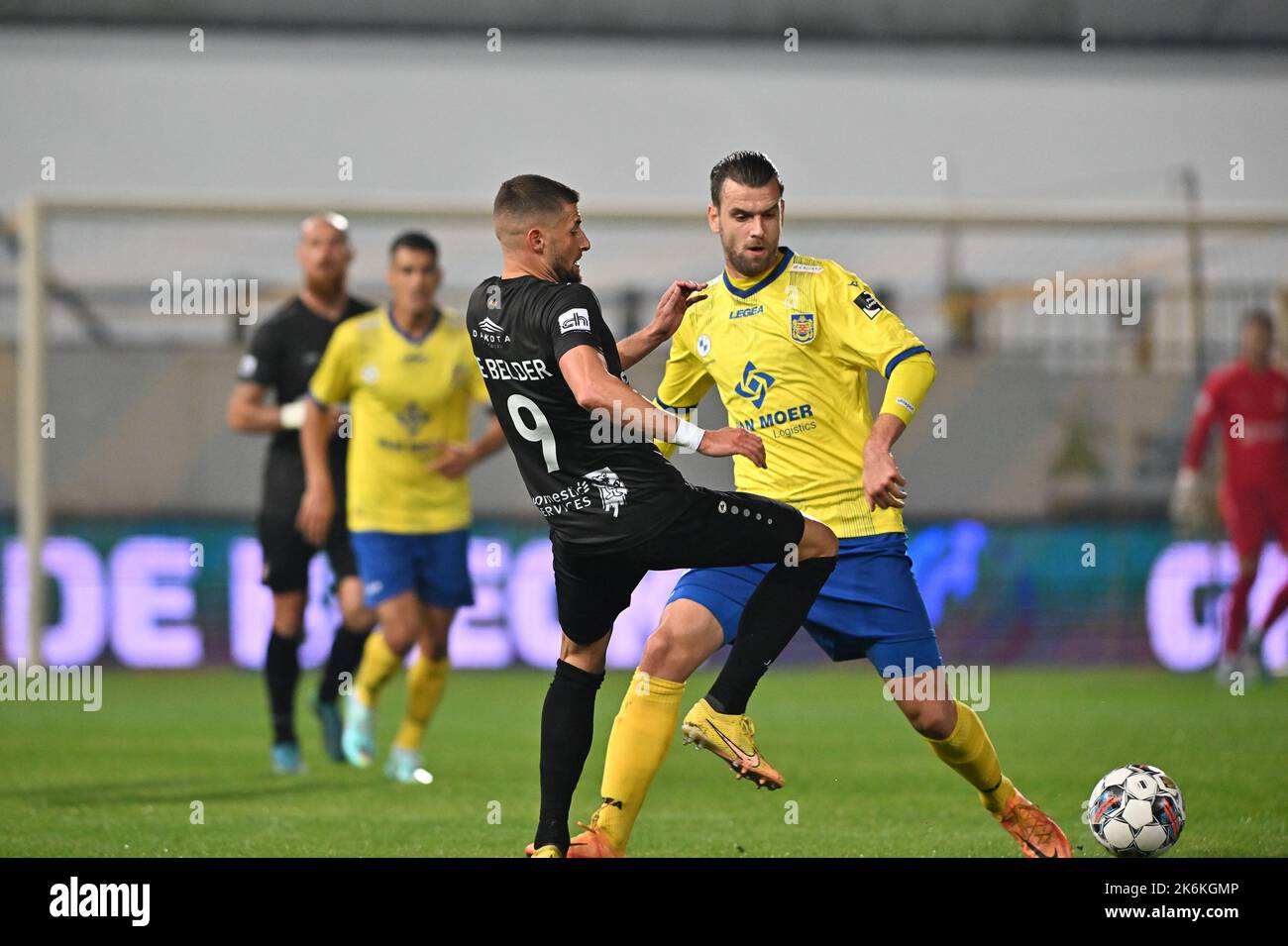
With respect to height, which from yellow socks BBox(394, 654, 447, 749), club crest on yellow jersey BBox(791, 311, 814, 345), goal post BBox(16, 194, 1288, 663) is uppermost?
goal post BBox(16, 194, 1288, 663)

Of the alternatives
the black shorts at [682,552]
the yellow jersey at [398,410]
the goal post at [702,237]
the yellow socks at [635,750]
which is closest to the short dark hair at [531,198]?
the black shorts at [682,552]

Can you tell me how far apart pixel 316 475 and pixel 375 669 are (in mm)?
945

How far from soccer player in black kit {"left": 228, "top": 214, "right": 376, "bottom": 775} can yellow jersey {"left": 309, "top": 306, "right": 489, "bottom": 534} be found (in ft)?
0.84

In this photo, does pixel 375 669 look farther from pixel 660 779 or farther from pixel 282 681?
pixel 660 779

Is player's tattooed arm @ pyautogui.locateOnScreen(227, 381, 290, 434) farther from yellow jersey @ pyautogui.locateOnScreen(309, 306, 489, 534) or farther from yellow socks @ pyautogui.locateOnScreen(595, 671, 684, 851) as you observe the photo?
yellow socks @ pyautogui.locateOnScreen(595, 671, 684, 851)

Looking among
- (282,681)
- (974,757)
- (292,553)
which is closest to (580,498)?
(974,757)

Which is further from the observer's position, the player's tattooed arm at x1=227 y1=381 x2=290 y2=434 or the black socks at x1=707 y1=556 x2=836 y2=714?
the player's tattooed arm at x1=227 y1=381 x2=290 y2=434

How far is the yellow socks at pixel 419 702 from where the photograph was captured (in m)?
7.95

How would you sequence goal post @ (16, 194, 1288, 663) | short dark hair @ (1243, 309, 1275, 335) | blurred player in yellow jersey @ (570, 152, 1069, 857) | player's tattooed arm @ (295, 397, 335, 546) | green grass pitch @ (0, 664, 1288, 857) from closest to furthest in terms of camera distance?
blurred player in yellow jersey @ (570, 152, 1069, 857) < green grass pitch @ (0, 664, 1288, 857) < player's tattooed arm @ (295, 397, 335, 546) < short dark hair @ (1243, 309, 1275, 335) < goal post @ (16, 194, 1288, 663)

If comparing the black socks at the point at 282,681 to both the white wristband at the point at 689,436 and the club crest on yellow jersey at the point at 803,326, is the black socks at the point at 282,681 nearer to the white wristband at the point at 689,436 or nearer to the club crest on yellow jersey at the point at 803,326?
the club crest on yellow jersey at the point at 803,326

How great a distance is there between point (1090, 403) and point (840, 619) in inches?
367

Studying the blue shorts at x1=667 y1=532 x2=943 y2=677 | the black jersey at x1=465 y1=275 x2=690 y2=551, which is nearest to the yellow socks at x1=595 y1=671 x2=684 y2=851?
the blue shorts at x1=667 y1=532 x2=943 y2=677

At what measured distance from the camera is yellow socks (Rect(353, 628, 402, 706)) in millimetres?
8164
